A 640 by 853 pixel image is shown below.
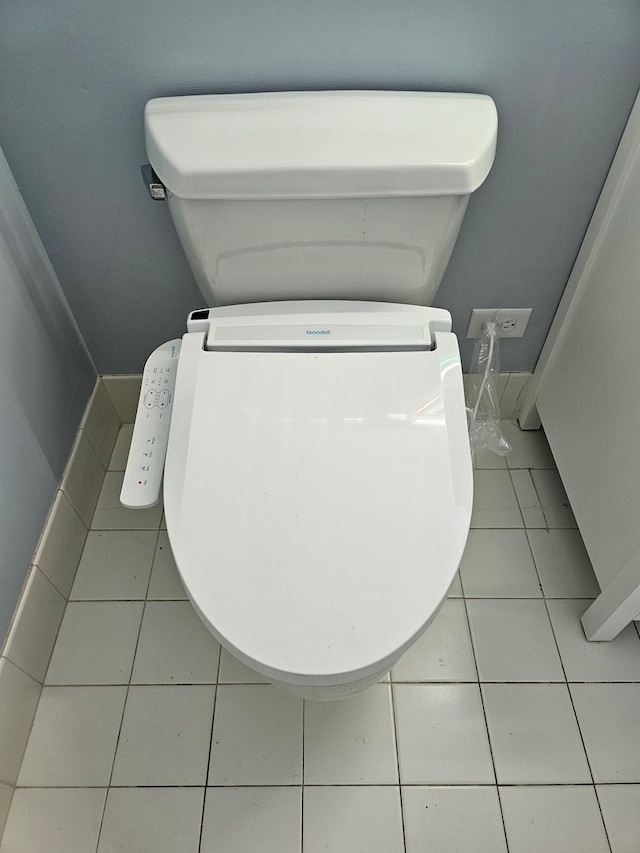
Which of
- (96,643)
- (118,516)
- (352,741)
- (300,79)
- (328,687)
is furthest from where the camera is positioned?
(118,516)

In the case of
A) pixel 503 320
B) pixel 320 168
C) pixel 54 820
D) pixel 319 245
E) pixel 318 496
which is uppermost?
pixel 320 168

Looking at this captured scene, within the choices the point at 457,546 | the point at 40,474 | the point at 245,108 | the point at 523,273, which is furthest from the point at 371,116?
the point at 40,474

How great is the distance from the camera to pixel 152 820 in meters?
0.90

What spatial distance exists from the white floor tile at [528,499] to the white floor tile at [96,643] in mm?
781

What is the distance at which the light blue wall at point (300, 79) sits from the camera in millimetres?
750

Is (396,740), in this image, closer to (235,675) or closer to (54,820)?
(235,675)

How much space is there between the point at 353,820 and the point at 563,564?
591 mm

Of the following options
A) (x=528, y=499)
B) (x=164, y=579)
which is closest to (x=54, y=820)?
(x=164, y=579)

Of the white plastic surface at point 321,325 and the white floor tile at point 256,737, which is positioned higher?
the white plastic surface at point 321,325

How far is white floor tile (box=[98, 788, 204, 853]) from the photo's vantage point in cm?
88

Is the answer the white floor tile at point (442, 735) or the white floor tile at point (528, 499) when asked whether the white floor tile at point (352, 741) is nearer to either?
the white floor tile at point (442, 735)

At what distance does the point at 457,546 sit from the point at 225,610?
11.1 inches

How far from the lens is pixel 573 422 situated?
111 centimetres

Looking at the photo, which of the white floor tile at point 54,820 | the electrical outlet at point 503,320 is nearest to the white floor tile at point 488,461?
the electrical outlet at point 503,320
